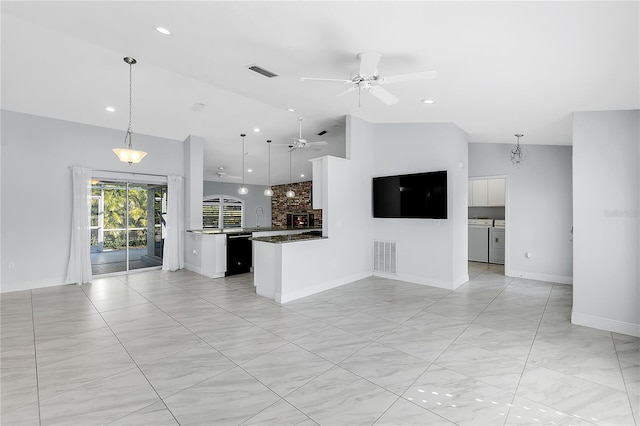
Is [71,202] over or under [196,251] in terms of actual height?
over

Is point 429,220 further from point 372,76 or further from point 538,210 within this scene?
point 372,76

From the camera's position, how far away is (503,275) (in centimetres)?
627

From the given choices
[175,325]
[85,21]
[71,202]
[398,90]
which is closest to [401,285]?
[398,90]

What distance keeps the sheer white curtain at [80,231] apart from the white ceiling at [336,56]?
116cm

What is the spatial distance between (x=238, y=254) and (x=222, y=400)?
463 centimetres

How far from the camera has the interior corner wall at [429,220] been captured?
17.1ft

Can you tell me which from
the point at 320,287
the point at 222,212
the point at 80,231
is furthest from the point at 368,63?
the point at 222,212

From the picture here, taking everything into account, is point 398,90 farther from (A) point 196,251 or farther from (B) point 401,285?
(A) point 196,251

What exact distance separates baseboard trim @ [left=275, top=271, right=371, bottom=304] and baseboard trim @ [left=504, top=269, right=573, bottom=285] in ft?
9.72

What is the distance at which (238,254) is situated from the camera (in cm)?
666

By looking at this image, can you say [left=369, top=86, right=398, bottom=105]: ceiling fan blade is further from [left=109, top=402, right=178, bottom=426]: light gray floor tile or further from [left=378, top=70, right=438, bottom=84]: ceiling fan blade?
[left=109, top=402, right=178, bottom=426]: light gray floor tile

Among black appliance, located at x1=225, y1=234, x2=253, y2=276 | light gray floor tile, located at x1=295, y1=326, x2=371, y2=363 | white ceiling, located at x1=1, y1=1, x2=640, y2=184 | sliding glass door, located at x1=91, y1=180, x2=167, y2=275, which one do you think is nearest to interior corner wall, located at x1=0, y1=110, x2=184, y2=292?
white ceiling, located at x1=1, y1=1, x2=640, y2=184

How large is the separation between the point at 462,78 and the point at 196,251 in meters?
6.01

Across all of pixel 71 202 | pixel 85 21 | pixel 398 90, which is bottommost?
pixel 71 202
